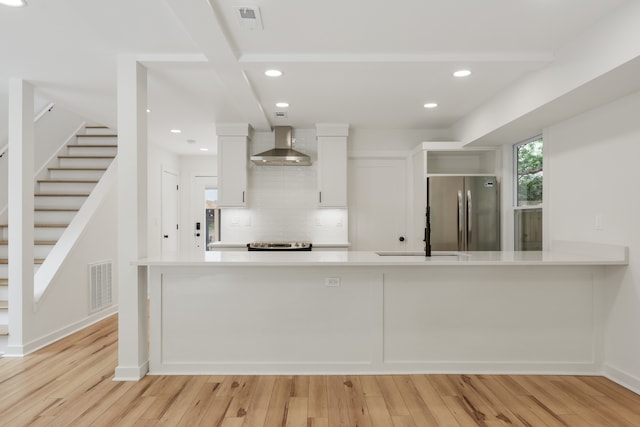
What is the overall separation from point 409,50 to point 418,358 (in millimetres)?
2350

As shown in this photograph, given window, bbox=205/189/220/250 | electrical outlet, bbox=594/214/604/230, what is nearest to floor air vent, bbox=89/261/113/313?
window, bbox=205/189/220/250

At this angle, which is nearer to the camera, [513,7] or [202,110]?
[513,7]

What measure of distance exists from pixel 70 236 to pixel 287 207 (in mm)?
2575

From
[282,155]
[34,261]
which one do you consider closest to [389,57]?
[282,155]

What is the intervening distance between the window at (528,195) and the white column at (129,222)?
3.79 meters

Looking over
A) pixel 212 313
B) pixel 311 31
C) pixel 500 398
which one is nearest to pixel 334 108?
pixel 311 31

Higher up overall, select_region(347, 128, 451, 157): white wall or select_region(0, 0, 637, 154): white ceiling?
select_region(0, 0, 637, 154): white ceiling

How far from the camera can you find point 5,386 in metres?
2.92

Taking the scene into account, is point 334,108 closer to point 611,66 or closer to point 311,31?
point 311,31

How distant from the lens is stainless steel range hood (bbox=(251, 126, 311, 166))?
500cm

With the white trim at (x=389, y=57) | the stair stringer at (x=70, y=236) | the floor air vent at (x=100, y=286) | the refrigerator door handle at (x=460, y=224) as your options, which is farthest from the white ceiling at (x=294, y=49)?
the floor air vent at (x=100, y=286)

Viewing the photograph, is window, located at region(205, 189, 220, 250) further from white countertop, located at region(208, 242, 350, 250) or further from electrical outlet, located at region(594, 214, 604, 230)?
electrical outlet, located at region(594, 214, 604, 230)

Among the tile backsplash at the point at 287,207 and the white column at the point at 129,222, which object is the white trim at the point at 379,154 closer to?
the tile backsplash at the point at 287,207

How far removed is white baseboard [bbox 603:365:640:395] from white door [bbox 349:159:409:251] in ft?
9.53
